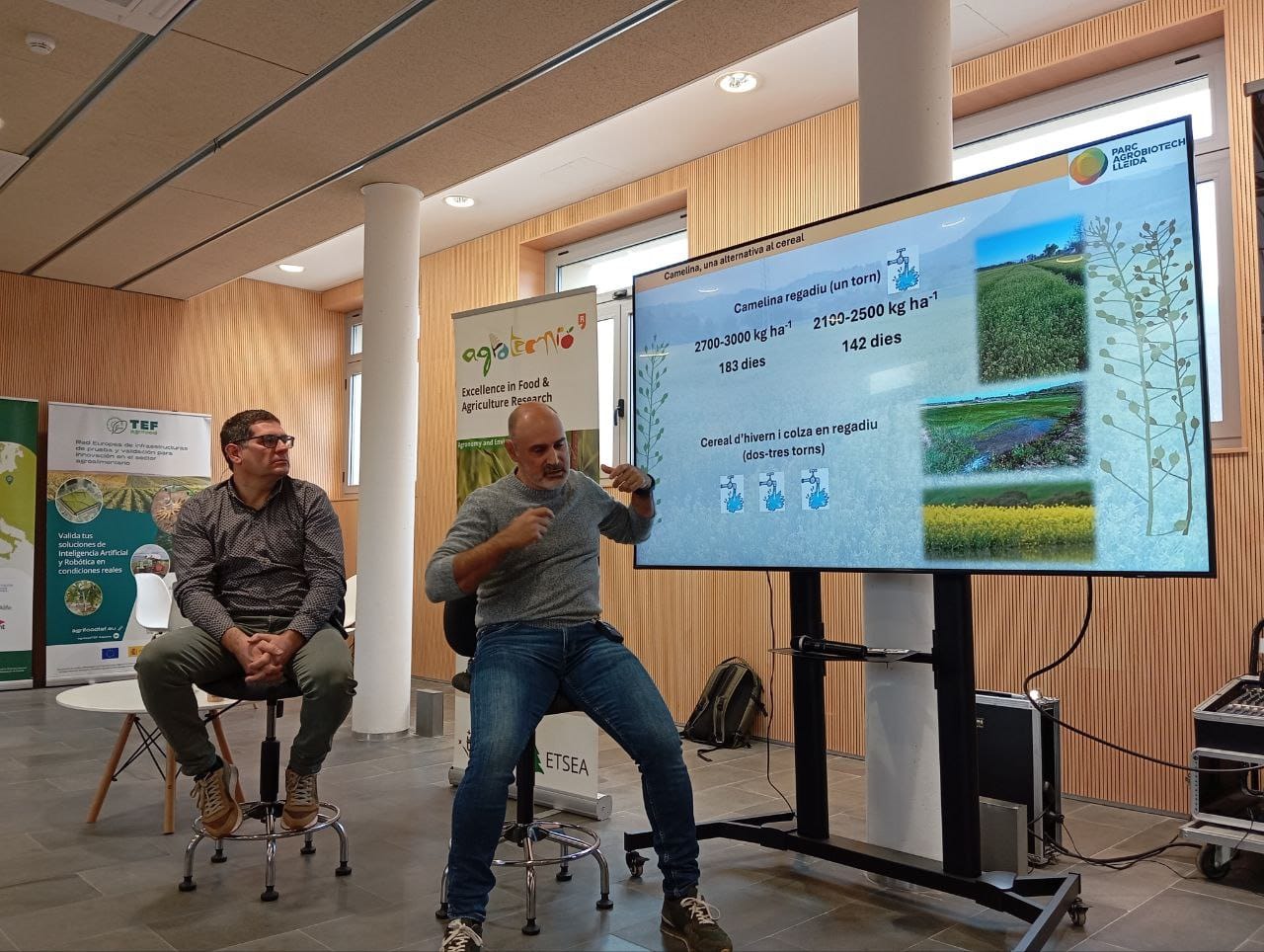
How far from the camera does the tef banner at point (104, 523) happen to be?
6.64 m

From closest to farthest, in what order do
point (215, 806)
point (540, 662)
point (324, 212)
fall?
point (540, 662), point (215, 806), point (324, 212)

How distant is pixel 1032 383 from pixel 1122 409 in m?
0.21

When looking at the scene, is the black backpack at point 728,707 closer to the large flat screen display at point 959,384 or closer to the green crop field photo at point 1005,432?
the large flat screen display at point 959,384

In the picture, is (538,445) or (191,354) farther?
(191,354)

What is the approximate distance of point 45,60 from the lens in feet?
12.3

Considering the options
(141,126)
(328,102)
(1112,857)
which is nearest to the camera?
(1112,857)

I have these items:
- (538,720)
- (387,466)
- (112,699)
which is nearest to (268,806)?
(112,699)

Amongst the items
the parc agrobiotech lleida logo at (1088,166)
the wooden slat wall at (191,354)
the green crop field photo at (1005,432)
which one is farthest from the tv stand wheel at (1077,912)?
the wooden slat wall at (191,354)

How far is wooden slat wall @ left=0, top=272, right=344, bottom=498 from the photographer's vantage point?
272 inches

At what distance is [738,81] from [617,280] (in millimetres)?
1762

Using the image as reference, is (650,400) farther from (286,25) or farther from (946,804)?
(286,25)

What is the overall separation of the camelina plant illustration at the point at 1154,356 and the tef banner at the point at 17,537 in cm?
675

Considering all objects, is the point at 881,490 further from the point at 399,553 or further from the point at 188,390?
the point at 188,390

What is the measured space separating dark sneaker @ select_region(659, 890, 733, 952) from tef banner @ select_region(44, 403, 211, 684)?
5324 mm
